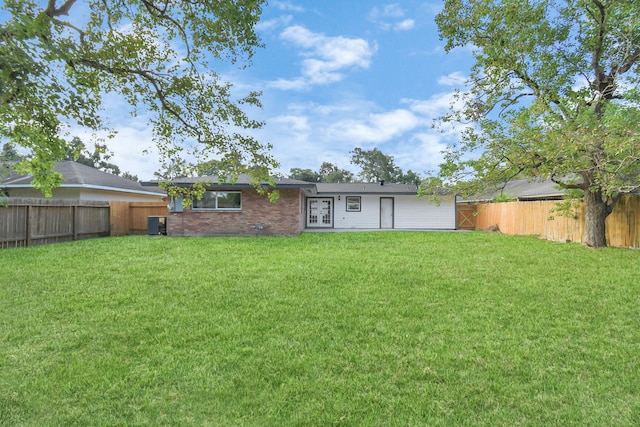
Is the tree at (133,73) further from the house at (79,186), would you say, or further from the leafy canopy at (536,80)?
the house at (79,186)

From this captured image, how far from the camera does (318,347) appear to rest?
3.61 m

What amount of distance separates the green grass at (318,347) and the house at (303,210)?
7.93 meters

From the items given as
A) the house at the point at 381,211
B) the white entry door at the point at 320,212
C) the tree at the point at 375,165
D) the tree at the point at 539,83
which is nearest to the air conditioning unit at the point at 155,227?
the house at the point at 381,211

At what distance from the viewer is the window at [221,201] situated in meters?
15.4

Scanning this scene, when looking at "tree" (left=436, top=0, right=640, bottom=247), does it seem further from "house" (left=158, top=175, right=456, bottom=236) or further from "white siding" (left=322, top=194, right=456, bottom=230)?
"white siding" (left=322, top=194, right=456, bottom=230)

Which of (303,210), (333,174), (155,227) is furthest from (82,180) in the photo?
(333,174)

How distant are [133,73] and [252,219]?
36.7ft

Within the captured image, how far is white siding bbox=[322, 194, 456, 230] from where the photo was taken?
19984mm

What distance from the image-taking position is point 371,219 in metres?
20.2

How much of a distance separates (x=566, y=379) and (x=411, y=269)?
4679 millimetres

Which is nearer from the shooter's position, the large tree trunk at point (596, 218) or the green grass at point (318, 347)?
the green grass at point (318, 347)

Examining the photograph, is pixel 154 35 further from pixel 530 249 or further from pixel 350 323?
pixel 530 249

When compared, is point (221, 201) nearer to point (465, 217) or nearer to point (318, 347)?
point (318, 347)

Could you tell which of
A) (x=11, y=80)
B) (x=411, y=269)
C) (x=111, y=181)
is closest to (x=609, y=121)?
(x=411, y=269)
